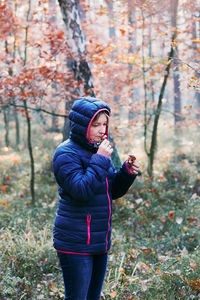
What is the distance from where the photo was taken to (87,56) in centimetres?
514

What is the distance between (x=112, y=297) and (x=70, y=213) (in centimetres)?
146

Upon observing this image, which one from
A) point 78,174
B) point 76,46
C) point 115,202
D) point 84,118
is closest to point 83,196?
A: point 78,174

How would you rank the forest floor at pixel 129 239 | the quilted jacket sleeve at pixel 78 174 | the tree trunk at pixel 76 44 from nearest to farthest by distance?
the quilted jacket sleeve at pixel 78 174 < the forest floor at pixel 129 239 < the tree trunk at pixel 76 44

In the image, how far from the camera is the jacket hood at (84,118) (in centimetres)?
213

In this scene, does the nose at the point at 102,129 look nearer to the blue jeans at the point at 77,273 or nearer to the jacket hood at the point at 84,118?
the jacket hood at the point at 84,118

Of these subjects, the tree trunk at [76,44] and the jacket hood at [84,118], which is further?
the tree trunk at [76,44]

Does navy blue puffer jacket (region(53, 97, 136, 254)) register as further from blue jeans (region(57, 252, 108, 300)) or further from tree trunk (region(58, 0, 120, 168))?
tree trunk (region(58, 0, 120, 168))

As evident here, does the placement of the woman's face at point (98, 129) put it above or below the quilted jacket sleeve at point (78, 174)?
above

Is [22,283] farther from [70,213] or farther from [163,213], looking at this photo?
[163,213]

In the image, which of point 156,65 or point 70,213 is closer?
point 70,213

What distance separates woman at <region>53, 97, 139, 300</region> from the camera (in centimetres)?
207

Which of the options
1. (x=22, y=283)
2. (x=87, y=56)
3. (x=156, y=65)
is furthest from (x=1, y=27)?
(x=22, y=283)

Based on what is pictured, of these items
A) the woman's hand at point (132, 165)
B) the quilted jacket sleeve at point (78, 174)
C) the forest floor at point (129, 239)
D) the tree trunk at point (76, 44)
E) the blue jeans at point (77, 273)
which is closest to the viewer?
the quilted jacket sleeve at point (78, 174)

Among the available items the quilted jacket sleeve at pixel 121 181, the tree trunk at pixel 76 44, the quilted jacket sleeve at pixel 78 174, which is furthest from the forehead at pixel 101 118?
the tree trunk at pixel 76 44
